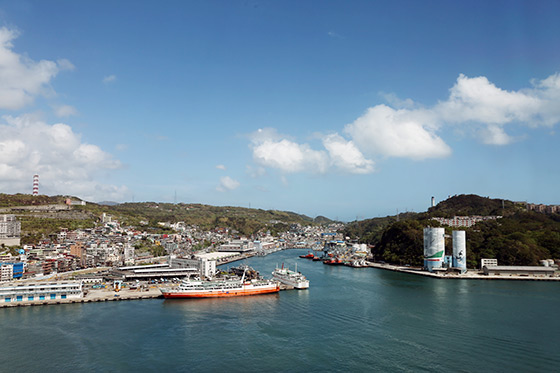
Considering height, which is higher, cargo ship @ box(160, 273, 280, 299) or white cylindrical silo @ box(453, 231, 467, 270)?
white cylindrical silo @ box(453, 231, 467, 270)

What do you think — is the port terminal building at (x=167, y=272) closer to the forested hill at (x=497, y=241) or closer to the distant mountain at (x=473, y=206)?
the forested hill at (x=497, y=241)

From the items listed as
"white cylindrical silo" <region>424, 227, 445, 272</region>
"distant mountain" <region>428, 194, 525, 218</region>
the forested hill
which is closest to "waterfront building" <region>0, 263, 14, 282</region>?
"white cylindrical silo" <region>424, 227, 445, 272</region>

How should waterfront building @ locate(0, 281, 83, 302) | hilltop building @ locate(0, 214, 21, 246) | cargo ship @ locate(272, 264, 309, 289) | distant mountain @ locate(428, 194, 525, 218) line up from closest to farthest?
waterfront building @ locate(0, 281, 83, 302) → cargo ship @ locate(272, 264, 309, 289) → hilltop building @ locate(0, 214, 21, 246) → distant mountain @ locate(428, 194, 525, 218)

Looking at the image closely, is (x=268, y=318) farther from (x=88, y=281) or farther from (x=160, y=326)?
(x=88, y=281)

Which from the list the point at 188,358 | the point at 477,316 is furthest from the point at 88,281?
the point at 477,316

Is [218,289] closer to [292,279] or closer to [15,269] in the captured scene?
[292,279]

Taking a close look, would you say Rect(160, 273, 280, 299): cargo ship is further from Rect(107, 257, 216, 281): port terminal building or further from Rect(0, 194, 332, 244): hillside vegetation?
Rect(0, 194, 332, 244): hillside vegetation

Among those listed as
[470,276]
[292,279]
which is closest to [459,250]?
[470,276]
